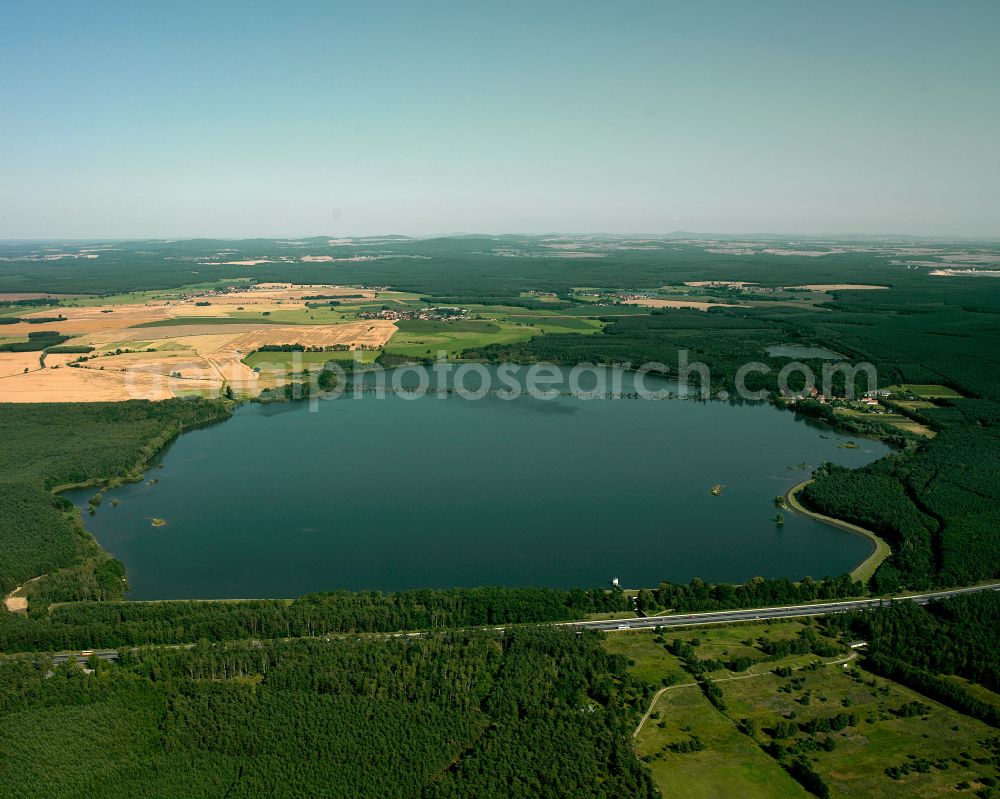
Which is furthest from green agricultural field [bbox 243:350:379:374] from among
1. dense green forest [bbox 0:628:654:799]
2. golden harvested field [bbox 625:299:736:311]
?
golden harvested field [bbox 625:299:736:311]

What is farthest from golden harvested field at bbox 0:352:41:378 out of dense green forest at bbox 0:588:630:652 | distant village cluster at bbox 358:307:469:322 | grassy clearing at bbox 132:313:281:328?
dense green forest at bbox 0:588:630:652

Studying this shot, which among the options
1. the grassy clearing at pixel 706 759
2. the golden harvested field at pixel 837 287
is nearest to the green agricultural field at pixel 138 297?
the golden harvested field at pixel 837 287

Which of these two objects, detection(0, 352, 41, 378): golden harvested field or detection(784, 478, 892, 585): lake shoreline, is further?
detection(0, 352, 41, 378): golden harvested field

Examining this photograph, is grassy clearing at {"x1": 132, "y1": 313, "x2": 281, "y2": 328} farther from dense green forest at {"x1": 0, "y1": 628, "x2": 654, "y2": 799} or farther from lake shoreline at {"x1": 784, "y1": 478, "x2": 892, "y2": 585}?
dense green forest at {"x1": 0, "y1": 628, "x2": 654, "y2": 799}

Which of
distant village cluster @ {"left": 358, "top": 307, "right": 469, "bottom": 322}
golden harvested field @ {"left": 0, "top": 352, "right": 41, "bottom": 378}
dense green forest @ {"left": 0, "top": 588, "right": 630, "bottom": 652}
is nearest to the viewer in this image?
dense green forest @ {"left": 0, "top": 588, "right": 630, "bottom": 652}

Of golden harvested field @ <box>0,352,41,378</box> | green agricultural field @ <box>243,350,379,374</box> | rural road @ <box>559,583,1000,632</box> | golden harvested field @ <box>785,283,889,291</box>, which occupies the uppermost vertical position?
golden harvested field @ <box>785,283,889,291</box>

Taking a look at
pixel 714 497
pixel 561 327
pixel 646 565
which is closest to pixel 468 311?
pixel 561 327

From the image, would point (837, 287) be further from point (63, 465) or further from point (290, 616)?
point (290, 616)

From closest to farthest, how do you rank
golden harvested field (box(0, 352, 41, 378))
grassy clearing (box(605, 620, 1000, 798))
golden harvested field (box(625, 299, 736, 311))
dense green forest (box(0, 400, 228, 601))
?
grassy clearing (box(605, 620, 1000, 798)) < dense green forest (box(0, 400, 228, 601)) < golden harvested field (box(0, 352, 41, 378)) < golden harvested field (box(625, 299, 736, 311))

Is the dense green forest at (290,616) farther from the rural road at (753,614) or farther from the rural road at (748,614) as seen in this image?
the rural road at (753,614)

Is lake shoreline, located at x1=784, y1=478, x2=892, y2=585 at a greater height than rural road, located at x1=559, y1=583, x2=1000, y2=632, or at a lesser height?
greater

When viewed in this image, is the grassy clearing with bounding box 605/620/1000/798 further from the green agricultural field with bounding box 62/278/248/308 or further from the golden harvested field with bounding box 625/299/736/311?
the green agricultural field with bounding box 62/278/248/308
